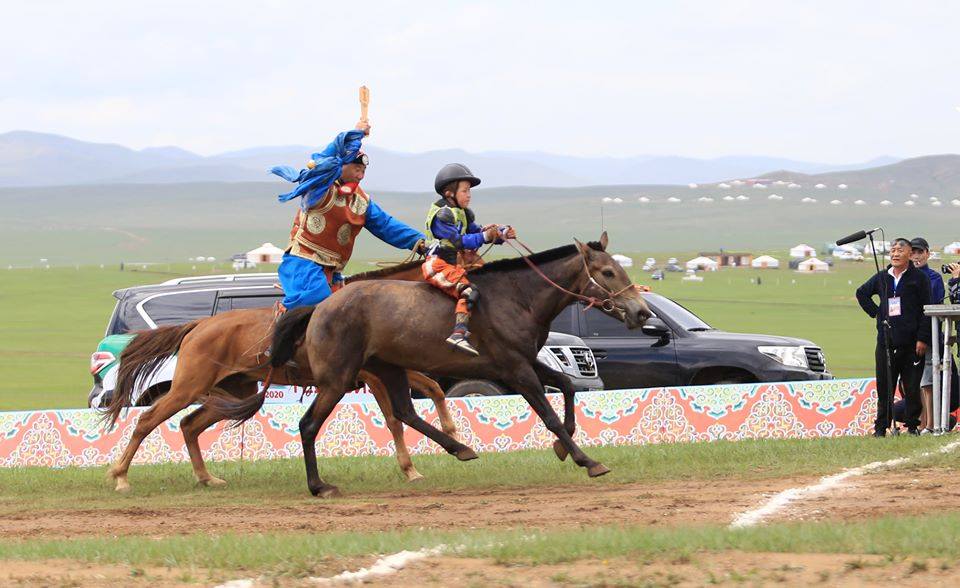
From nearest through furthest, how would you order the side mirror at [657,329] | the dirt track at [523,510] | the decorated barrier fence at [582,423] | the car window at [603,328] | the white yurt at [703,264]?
the dirt track at [523,510] → the decorated barrier fence at [582,423] → the side mirror at [657,329] → the car window at [603,328] → the white yurt at [703,264]

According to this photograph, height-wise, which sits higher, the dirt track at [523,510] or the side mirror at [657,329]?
the side mirror at [657,329]

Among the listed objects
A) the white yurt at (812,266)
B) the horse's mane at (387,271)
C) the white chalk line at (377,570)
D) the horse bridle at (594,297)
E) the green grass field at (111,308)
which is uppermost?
the horse's mane at (387,271)

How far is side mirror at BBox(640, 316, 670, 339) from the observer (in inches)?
651

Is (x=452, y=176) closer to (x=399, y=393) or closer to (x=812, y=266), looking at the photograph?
(x=399, y=393)

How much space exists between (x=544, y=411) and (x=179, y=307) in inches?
242

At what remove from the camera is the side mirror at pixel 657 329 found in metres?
16.5

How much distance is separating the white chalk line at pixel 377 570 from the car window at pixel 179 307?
8680 millimetres

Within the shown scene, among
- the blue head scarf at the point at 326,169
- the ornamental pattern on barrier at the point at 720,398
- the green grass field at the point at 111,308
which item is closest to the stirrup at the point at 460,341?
the blue head scarf at the point at 326,169

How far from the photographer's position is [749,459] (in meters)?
12.2

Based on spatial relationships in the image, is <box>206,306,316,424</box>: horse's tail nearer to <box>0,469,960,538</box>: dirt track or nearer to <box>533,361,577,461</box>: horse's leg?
<box>0,469,960,538</box>: dirt track

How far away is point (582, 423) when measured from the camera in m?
15.1

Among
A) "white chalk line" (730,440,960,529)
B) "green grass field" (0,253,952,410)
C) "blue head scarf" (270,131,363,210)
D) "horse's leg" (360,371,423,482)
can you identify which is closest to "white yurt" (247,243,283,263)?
"green grass field" (0,253,952,410)

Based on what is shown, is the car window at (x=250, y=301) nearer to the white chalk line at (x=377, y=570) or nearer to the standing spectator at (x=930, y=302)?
the standing spectator at (x=930, y=302)

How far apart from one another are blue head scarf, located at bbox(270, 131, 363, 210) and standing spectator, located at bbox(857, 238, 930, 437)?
206 inches
